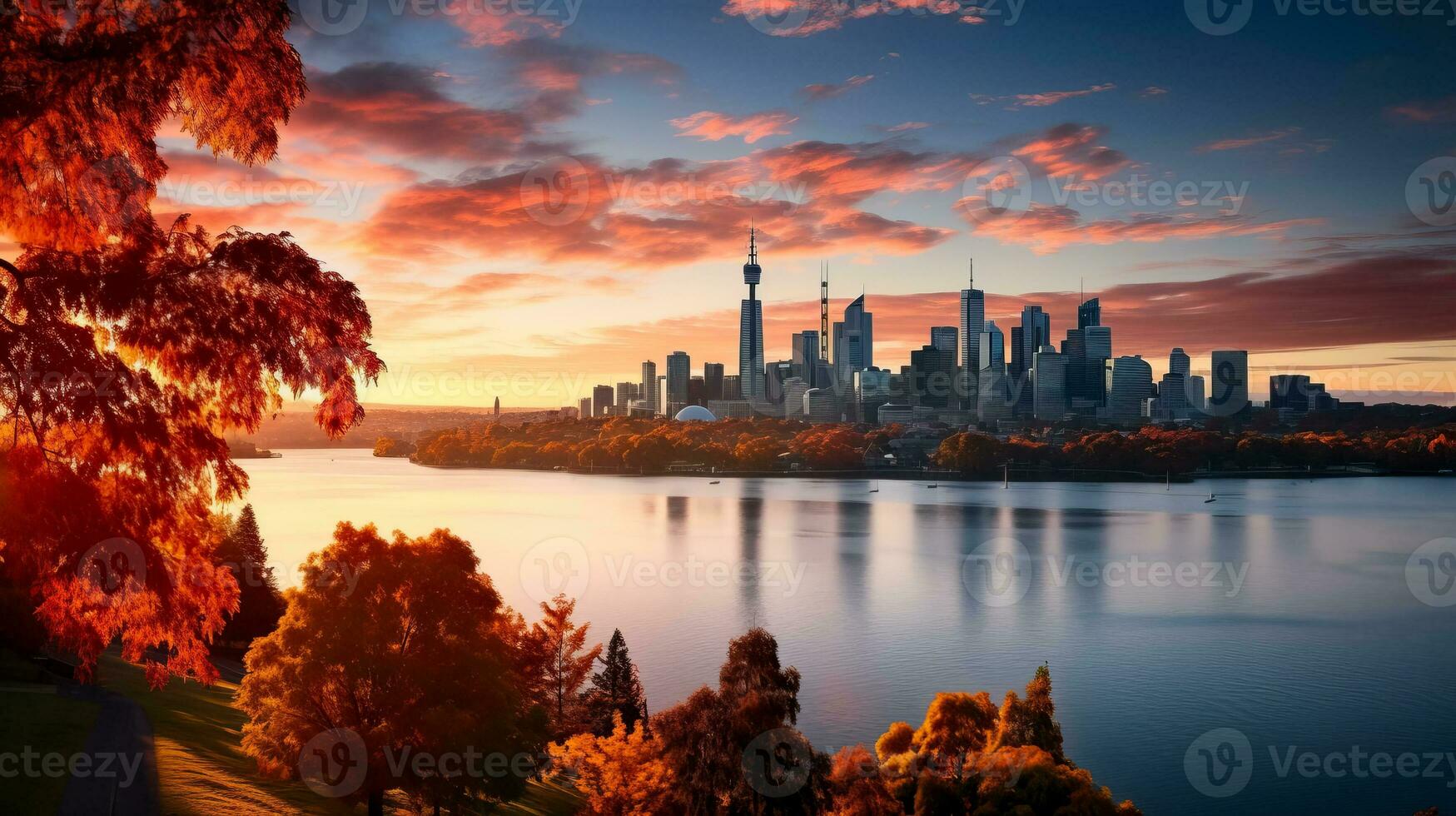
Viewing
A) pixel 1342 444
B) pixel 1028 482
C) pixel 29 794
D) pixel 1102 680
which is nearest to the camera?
pixel 29 794

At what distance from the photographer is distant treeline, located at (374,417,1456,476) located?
139 meters

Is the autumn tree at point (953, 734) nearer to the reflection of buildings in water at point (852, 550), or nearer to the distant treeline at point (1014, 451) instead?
the reflection of buildings in water at point (852, 550)

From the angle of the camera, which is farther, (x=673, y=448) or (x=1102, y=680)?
(x=673, y=448)

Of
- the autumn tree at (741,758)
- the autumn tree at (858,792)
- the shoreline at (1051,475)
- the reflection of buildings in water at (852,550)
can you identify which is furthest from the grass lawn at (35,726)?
the shoreline at (1051,475)

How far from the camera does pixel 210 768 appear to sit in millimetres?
15812

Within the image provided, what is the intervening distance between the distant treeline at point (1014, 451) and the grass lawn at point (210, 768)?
128763 mm

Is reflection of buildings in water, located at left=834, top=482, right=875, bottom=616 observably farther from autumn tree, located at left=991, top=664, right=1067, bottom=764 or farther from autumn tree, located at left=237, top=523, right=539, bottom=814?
autumn tree, located at left=237, top=523, right=539, bottom=814

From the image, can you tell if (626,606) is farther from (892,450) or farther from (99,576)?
(892,450)

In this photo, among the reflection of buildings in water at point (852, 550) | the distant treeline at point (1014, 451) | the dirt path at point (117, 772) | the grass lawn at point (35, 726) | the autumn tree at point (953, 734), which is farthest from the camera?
the distant treeline at point (1014, 451)

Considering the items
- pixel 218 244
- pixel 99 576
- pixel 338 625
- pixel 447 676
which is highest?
pixel 218 244

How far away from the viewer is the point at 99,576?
6.18 meters

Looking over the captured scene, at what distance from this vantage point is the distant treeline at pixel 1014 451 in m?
139

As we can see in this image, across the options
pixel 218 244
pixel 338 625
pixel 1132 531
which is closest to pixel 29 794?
pixel 338 625

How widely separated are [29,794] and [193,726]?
240 inches
